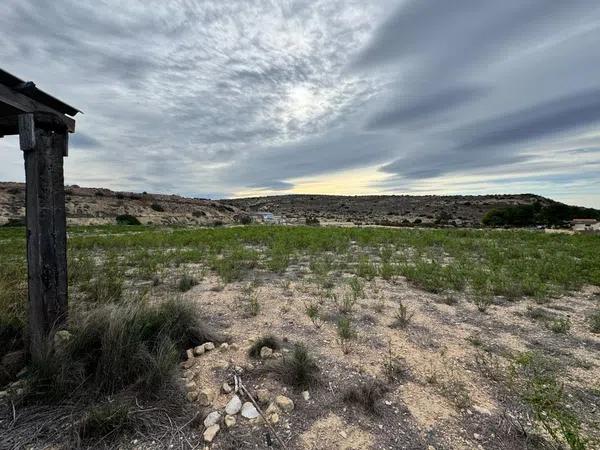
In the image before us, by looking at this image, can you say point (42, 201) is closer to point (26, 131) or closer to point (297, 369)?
point (26, 131)

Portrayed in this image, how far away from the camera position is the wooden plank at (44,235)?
3.07m

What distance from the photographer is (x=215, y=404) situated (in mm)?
2684

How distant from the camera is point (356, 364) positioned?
130 inches

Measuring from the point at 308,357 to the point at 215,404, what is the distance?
98cm

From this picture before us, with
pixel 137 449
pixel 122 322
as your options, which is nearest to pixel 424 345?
pixel 137 449

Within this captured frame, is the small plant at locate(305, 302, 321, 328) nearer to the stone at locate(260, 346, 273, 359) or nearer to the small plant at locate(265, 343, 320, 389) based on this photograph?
the stone at locate(260, 346, 273, 359)

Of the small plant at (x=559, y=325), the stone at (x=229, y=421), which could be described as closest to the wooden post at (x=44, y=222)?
the stone at (x=229, y=421)

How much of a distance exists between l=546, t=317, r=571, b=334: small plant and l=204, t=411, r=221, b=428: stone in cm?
430

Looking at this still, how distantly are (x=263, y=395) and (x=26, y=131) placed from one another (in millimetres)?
3258

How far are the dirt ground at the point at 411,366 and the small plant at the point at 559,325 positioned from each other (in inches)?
2.7

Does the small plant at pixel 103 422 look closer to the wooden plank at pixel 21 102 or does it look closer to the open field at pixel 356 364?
the open field at pixel 356 364

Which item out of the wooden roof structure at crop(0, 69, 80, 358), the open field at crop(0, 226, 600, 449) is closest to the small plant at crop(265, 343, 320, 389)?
the open field at crop(0, 226, 600, 449)

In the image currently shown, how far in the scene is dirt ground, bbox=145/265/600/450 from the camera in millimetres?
2354

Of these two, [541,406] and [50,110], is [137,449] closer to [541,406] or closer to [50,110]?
[541,406]
